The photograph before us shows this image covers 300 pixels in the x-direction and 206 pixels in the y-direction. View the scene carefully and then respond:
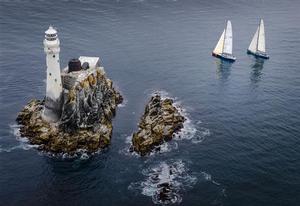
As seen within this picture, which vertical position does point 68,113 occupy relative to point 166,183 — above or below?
above

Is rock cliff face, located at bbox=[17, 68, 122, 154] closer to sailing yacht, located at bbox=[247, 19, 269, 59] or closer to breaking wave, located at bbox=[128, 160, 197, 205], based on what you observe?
breaking wave, located at bbox=[128, 160, 197, 205]

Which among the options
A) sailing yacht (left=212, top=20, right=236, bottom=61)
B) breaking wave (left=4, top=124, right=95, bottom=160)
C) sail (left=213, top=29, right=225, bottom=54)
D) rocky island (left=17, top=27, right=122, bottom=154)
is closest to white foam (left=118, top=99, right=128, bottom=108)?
rocky island (left=17, top=27, right=122, bottom=154)

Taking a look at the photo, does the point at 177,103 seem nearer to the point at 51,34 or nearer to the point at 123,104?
the point at 123,104

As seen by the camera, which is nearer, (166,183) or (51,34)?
(166,183)

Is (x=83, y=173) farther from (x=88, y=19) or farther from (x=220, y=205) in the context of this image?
(x=88, y=19)

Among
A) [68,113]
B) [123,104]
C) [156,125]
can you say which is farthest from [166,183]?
[123,104]

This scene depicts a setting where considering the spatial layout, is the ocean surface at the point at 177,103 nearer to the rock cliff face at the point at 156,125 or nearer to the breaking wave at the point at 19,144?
the breaking wave at the point at 19,144

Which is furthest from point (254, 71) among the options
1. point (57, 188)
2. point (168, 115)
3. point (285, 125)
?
point (57, 188)
